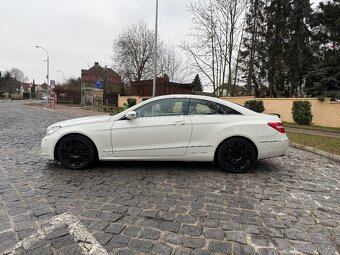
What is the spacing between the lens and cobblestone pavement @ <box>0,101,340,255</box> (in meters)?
2.77

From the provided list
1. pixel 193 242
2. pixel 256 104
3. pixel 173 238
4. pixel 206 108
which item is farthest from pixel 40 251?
pixel 256 104

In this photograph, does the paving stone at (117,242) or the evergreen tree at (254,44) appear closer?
the paving stone at (117,242)

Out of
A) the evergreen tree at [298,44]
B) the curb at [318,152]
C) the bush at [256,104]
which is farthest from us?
the evergreen tree at [298,44]

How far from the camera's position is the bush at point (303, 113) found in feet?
60.7

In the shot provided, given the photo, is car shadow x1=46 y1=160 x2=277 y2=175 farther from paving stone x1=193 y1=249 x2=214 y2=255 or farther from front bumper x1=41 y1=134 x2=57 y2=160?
paving stone x1=193 y1=249 x2=214 y2=255

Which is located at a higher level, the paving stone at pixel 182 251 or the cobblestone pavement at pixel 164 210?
the cobblestone pavement at pixel 164 210

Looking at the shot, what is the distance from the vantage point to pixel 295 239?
2951mm

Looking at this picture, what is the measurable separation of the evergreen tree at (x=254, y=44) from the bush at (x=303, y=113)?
13323 mm

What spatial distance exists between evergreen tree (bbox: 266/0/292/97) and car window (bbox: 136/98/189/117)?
1021 inches

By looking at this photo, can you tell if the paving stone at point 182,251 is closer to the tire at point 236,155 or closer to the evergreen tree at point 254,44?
the tire at point 236,155

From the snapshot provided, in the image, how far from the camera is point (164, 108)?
5402mm

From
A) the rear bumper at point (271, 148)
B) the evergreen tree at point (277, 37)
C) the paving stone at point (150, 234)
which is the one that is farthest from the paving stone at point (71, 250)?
the evergreen tree at point (277, 37)

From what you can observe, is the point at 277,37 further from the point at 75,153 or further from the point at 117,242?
the point at 117,242

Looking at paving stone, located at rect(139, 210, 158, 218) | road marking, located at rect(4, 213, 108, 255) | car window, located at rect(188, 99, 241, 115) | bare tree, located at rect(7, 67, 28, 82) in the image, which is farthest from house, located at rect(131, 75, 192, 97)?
bare tree, located at rect(7, 67, 28, 82)
